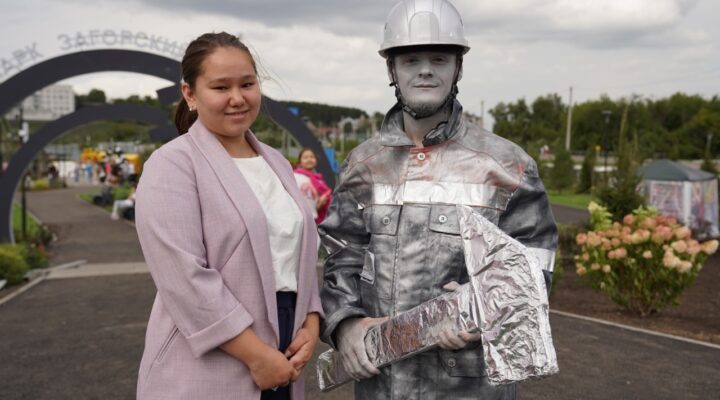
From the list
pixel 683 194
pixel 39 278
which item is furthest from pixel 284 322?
pixel 683 194

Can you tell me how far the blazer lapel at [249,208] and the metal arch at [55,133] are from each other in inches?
444

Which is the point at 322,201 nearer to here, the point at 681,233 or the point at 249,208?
the point at 681,233

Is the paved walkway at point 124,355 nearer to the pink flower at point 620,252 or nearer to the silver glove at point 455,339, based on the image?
the pink flower at point 620,252

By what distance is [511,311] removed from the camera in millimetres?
1949

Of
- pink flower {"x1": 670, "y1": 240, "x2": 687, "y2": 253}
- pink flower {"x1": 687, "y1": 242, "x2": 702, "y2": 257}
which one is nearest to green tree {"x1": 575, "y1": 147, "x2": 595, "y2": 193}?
pink flower {"x1": 687, "y1": 242, "x2": 702, "y2": 257}

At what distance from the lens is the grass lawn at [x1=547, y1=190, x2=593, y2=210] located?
83.1ft

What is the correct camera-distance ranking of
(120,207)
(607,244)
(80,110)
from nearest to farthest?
(607,244) < (80,110) < (120,207)

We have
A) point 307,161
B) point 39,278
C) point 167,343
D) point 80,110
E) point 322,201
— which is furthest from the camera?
point 80,110

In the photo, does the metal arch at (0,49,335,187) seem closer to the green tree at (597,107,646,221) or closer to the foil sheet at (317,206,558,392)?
the green tree at (597,107,646,221)

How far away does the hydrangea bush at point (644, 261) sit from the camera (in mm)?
7750

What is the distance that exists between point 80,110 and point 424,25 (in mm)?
12572

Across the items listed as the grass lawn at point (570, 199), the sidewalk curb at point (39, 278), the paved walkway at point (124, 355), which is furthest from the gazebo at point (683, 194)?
the sidewalk curb at point (39, 278)

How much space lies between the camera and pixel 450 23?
2352 millimetres

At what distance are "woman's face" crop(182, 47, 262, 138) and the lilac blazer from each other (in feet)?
0.31
